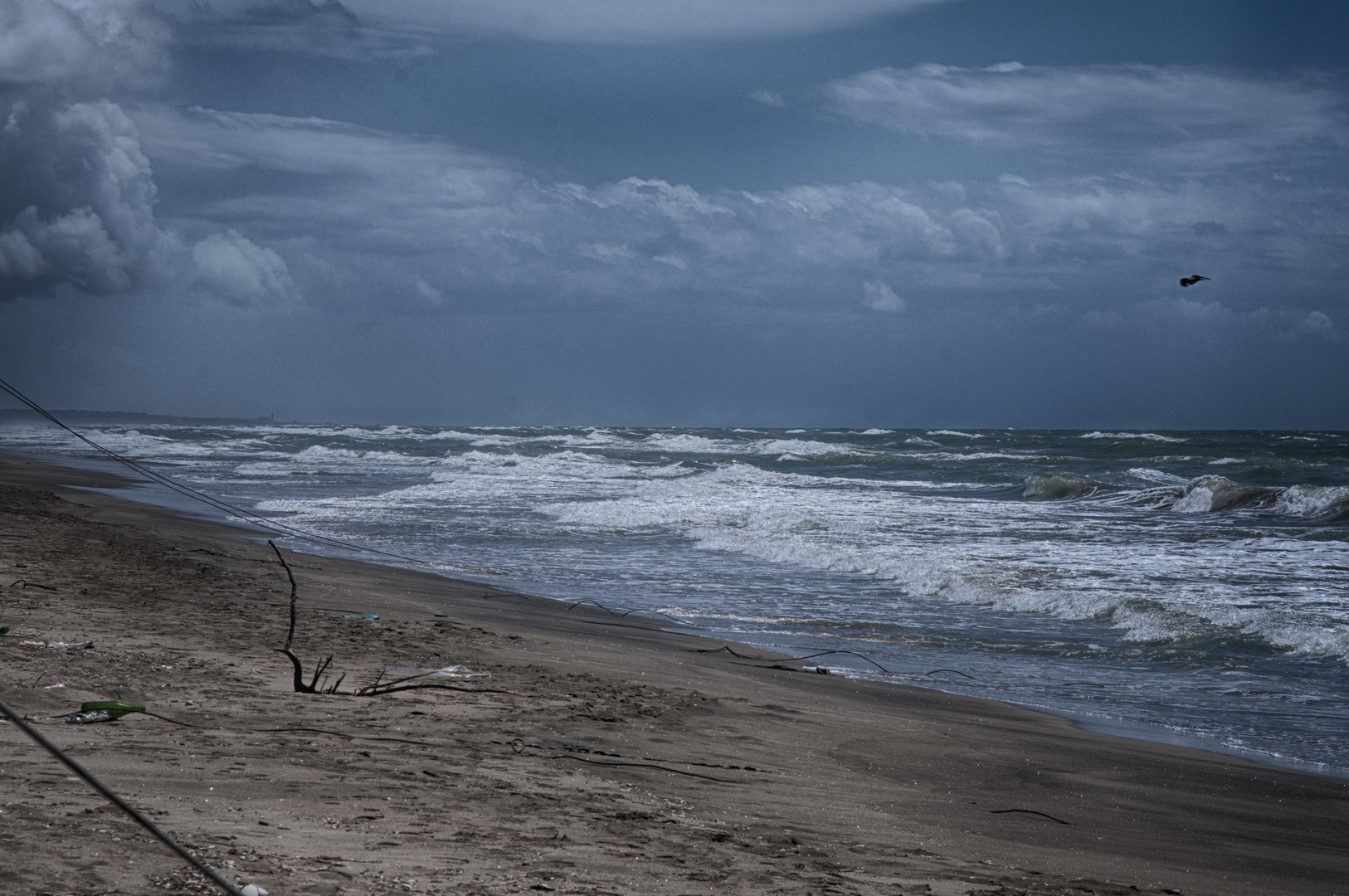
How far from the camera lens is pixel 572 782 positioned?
3633 mm

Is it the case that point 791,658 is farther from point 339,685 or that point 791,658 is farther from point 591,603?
point 339,685

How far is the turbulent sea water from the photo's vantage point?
6543mm

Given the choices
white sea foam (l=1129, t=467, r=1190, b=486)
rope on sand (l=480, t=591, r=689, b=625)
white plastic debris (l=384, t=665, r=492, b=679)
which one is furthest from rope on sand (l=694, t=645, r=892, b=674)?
white sea foam (l=1129, t=467, r=1190, b=486)

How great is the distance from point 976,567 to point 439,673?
22.4 ft

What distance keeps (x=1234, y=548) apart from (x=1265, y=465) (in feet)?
69.1

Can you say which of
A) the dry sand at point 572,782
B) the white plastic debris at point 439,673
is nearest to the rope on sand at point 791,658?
the dry sand at point 572,782

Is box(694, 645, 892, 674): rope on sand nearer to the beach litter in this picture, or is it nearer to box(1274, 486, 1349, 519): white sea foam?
the beach litter

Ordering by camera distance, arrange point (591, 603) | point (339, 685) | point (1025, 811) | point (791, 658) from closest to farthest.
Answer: point (1025, 811) < point (339, 685) < point (791, 658) < point (591, 603)

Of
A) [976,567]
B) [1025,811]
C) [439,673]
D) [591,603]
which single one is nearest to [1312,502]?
[976,567]

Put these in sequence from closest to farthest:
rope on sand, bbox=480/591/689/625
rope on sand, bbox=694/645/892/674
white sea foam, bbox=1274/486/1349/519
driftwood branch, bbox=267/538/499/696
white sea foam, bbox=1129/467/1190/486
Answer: driftwood branch, bbox=267/538/499/696 → rope on sand, bbox=694/645/892/674 → rope on sand, bbox=480/591/689/625 → white sea foam, bbox=1274/486/1349/519 → white sea foam, bbox=1129/467/1190/486

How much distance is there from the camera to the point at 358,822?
2.93 m

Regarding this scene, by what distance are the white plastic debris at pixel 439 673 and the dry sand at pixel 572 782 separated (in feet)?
0.46

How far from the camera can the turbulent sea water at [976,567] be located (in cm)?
654

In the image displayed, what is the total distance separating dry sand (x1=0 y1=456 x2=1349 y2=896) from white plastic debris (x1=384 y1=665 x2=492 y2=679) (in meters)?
0.14
